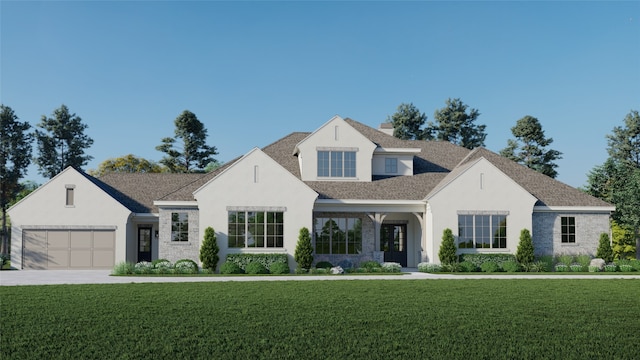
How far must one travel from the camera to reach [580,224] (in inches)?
1143

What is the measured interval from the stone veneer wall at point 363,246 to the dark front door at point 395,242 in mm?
1999

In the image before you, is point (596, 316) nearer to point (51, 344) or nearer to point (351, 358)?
point (351, 358)

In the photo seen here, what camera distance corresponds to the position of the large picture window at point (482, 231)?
2788cm

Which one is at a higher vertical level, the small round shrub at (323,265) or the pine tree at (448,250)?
the pine tree at (448,250)

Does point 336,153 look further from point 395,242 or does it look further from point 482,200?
point 482,200

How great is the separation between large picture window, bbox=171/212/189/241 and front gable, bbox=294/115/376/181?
6601 millimetres

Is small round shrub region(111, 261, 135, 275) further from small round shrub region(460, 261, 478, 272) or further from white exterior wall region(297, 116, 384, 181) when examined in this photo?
small round shrub region(460, 261, 478, 272)

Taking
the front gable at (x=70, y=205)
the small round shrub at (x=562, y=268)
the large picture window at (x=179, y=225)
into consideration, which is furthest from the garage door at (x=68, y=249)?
the small round shrub at (x=562, y=268)

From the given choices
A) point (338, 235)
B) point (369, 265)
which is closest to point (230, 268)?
point (338, 235)

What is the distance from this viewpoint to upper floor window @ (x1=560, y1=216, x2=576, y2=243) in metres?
29.0

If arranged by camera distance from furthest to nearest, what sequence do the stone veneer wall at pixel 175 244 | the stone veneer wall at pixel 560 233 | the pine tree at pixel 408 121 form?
the pine tree at pixel 408 121, the stone veneer wall at pixel 560 233, the stone veneer wall at pixel 175 244

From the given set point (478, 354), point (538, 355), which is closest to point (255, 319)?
point (478, 354)

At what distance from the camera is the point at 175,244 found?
2716cm

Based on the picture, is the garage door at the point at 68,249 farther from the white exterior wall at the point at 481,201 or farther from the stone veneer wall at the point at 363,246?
the white exterior wall at the point at 481,201
